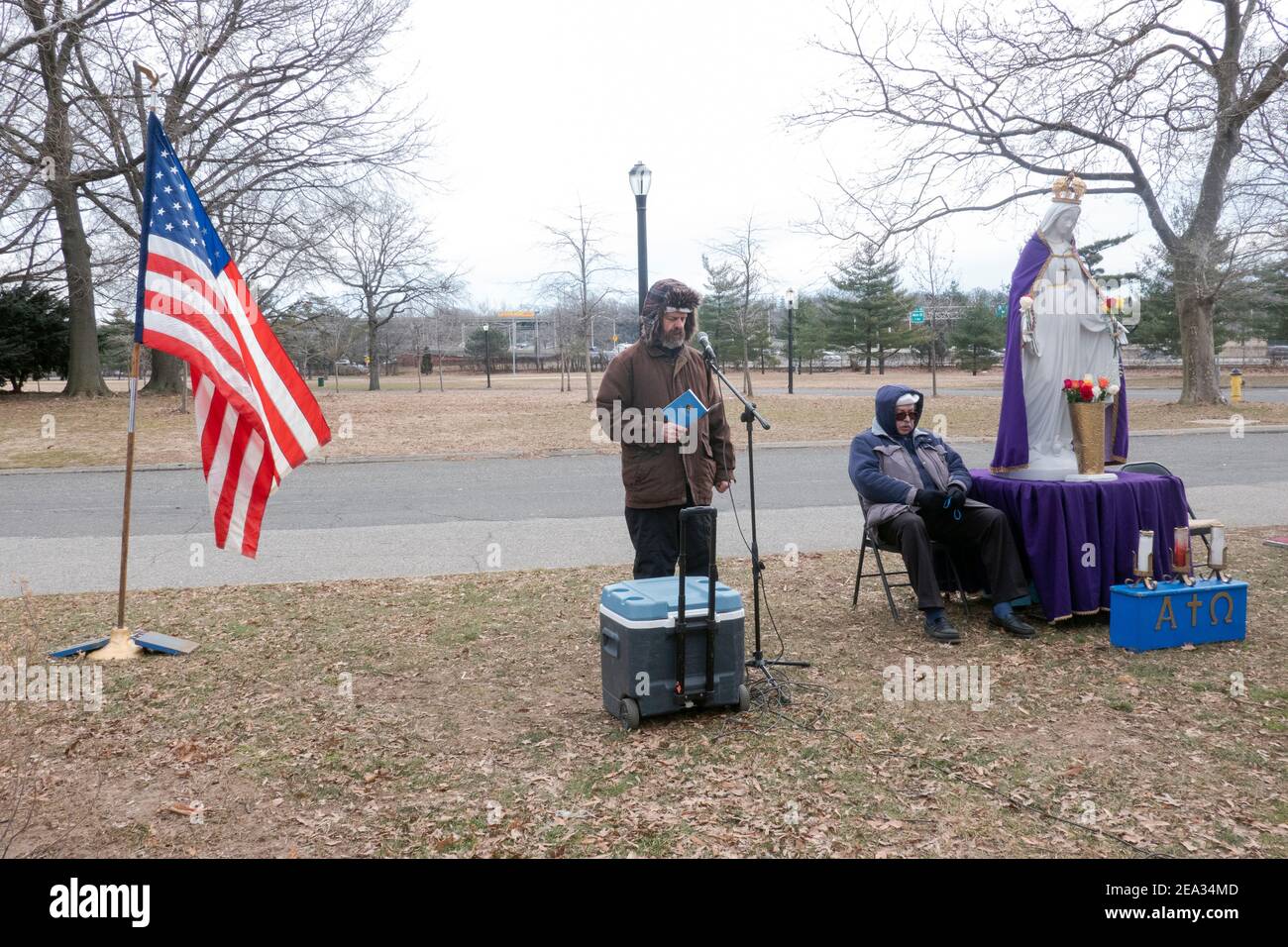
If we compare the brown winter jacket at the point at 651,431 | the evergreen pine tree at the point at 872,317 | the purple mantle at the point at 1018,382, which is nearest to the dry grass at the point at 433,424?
the purple mantle at the point at 1018,382

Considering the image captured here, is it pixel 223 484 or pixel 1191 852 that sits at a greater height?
pixel 223 484

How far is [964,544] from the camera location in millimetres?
6445

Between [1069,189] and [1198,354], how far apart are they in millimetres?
22324

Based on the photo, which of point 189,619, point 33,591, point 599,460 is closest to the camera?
point 189,619

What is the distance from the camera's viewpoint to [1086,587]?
626cm

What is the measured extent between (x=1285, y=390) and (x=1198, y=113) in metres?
29.7

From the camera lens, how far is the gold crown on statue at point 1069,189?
22.0 feet

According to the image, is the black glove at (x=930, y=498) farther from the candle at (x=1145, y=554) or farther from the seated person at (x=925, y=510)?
the candle at (x=1145, y=554)

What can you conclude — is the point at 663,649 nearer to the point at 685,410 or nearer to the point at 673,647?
the point at 673,647

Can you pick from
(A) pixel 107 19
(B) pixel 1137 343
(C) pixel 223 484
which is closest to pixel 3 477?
(A) pixel 107 19

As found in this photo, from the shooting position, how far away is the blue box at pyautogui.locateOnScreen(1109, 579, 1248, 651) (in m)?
5.74

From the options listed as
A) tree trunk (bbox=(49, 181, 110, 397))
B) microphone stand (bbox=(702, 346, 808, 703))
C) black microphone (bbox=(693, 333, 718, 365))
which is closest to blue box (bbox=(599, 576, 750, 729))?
microphone stand (bbox=(702, 346, 808, 703))

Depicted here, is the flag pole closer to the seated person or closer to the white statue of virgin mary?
the seated person
